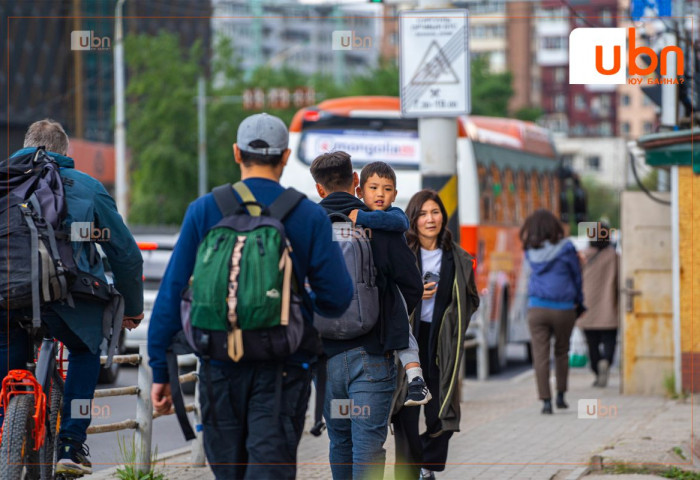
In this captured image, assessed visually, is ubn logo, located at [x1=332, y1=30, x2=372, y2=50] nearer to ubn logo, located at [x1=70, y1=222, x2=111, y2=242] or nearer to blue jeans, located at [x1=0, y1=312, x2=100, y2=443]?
ubn logo, located at [x1=70, y1=222, x2=111, y2=242]

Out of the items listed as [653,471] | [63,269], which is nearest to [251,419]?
[63,269]

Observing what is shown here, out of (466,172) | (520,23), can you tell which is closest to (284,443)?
(466,172)

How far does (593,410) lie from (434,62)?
3.48 m

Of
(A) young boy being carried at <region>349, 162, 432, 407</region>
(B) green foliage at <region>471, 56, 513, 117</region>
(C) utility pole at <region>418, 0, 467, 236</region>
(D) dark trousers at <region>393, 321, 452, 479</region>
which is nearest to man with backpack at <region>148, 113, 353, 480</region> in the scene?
(A) young boy being carried at <region>349, 162, 432, 407</region>

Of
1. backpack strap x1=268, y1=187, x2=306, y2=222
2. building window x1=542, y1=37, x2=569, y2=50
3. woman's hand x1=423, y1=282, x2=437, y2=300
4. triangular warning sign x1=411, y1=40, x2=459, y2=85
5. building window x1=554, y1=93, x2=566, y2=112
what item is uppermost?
building window x1=542, y1=37, x2=569, y2=50

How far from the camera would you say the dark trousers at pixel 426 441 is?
24.2 ft

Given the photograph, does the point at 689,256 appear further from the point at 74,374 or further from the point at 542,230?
the point at 74,374

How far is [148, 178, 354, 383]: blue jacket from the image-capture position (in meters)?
4.84

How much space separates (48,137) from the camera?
21.2 feet

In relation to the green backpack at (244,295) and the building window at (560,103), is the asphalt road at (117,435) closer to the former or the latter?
the green backpack at (244,295)

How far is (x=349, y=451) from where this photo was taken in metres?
6.47

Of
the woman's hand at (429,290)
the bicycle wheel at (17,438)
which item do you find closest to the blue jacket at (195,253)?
the bicycle wheel at (17,438)

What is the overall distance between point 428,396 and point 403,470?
0.72m

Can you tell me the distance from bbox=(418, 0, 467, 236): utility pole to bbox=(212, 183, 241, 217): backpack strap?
711 centimetres
